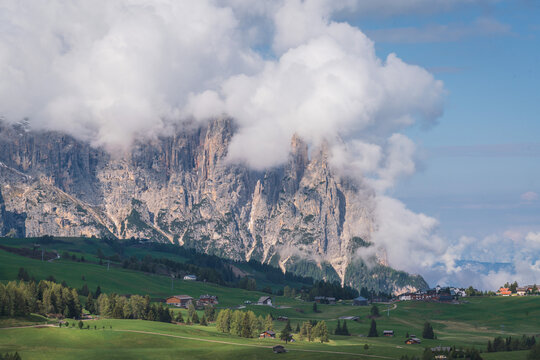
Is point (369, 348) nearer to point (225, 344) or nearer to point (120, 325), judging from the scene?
point (225, 344)

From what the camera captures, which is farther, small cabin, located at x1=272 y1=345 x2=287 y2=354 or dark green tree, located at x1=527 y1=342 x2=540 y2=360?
small cabin, located at x1=272 y1=345 x2=287 y2=354

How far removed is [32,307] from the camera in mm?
197500

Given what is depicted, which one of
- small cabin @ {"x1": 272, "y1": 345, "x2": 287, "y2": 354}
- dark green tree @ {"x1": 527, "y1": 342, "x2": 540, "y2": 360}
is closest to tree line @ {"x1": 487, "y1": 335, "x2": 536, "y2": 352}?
dark green tree @ {"x1": 527, "y1": 342, "x2": 540, "y2": 360}

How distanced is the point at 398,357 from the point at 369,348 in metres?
16.2

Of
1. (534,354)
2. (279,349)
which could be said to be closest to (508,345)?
(534,354)

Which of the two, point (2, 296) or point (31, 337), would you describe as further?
point (2, 296)

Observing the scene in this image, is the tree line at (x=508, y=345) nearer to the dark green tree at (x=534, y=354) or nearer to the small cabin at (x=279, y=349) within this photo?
the dark green tree at (x=534, y=354)

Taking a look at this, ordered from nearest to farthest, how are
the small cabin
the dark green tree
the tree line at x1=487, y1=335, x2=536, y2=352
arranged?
the dark green tree, the small cabin, the tree line at x1=487, y1=335, x2=536, y2=352

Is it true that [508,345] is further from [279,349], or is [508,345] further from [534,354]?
[279,349]

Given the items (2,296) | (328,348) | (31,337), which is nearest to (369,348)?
(328,348)

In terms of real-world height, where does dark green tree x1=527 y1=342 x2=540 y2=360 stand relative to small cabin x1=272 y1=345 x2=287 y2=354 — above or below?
above

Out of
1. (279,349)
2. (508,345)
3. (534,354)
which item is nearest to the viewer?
(534,354)

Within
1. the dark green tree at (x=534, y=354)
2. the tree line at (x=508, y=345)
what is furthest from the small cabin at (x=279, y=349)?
the dark green tree at (x=534, y=354)

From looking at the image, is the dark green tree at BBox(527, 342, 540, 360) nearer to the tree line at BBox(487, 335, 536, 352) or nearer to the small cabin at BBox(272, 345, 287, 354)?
the tree line at BBox(487, 335, 536, 352)
